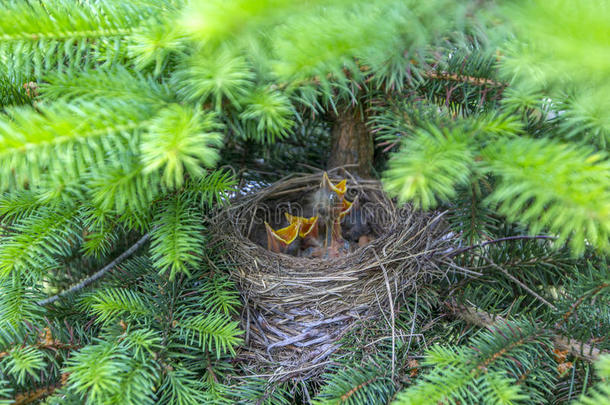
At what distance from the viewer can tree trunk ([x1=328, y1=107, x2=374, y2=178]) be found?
0.83 m

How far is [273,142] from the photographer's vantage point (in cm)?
56

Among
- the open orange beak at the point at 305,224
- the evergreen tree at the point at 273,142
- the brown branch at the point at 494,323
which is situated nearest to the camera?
the evergreen tree at the point at 273,142

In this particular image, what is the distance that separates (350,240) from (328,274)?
301 mm

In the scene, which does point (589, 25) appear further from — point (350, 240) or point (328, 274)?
point (350, 240)

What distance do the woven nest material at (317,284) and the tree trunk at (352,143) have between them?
74 mm

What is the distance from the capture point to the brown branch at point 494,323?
535 mm

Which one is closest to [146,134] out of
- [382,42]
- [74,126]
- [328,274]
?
[74,126]

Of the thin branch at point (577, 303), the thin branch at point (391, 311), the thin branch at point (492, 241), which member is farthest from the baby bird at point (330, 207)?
the thin branch at point (577, 303)

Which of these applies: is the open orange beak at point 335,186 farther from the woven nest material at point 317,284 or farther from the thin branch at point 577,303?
the thin branch at point 577,303

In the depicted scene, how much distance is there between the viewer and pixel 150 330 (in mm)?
590

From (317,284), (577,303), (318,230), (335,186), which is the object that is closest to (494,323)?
(577,303)

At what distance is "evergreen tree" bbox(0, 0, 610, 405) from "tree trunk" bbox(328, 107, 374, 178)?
0.08 metres

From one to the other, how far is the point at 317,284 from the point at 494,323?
1.11 ft

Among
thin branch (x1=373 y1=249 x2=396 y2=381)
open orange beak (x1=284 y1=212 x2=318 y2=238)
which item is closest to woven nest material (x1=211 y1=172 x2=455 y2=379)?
thin branch (x1=373 y1=249 x2=396 y2=381)
